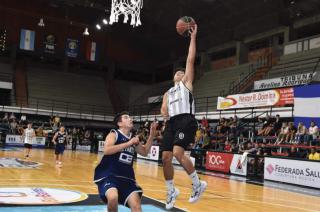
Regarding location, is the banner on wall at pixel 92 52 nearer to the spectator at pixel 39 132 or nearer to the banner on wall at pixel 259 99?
the spectator at pixel 39 132

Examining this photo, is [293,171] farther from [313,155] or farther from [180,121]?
[180,121]

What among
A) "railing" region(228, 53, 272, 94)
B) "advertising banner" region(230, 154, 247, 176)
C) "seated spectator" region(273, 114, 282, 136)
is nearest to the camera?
"advertising banner" region(230, 154, 247, 176)

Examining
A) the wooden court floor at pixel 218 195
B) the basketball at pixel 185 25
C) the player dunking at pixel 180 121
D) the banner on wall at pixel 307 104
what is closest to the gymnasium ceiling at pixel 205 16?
the banner on wall at pixel 307 104

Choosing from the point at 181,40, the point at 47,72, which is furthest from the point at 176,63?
the point at 47,72

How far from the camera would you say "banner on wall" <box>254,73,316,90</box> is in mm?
18719

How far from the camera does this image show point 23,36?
31.4 meters

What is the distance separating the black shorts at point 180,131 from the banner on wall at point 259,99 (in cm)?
1211

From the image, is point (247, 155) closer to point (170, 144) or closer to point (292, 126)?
point (292, 126)

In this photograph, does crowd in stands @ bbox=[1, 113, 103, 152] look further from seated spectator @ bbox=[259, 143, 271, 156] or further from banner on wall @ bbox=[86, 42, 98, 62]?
seated spectator @ bbox=[259, 143, 271, 156]

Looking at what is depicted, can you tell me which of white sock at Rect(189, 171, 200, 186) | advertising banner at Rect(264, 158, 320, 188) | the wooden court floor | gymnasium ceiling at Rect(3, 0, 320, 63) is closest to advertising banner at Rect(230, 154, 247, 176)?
advertising banner at Rect(264, 158, 320, 188)

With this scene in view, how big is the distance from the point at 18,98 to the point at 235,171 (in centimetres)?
2091

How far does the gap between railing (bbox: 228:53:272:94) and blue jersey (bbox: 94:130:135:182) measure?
21080 millimetres

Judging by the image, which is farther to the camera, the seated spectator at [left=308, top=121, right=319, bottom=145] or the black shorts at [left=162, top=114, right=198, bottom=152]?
the seated spectator at [left=308, top=121, right=319, bottom=145]

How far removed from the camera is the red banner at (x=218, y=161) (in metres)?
16.9
